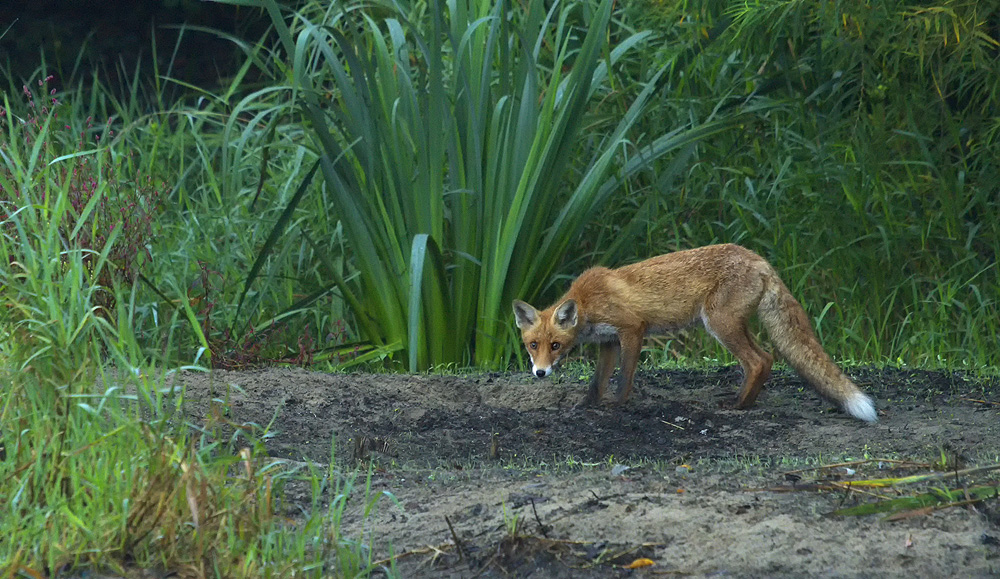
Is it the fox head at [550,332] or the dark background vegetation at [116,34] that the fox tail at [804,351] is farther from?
the dark background vegetation at [116,34]

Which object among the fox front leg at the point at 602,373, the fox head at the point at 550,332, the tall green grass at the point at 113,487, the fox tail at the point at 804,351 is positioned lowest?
the fox front leg at the point at 602,373

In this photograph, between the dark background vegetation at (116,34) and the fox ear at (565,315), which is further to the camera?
the dark background vegetation at (116,34)

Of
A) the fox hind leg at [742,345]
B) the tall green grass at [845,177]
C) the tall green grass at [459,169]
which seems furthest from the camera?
the tall green grass at [845,177]

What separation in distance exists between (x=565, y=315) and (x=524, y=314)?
0.77 ft

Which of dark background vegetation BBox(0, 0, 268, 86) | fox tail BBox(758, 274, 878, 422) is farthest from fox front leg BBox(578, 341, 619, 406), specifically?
dark background vegetation BBox(0, 0, 268, 86)

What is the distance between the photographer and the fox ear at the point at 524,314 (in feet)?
17.3

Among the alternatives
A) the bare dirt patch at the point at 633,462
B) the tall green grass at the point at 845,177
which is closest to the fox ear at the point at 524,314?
the bare dirt patch at the point at 633,462

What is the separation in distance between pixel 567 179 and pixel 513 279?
958mm

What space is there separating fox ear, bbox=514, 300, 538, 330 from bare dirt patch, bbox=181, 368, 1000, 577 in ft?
1.00

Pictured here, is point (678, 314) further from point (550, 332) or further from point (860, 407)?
point (860, 407)

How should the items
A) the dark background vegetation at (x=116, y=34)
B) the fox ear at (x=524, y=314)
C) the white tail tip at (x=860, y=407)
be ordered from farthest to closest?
the dark background vegetation at (x=116, y=34) < the fox ear at (x=524, y=314) < the white tail tip at (x=860, y=407)

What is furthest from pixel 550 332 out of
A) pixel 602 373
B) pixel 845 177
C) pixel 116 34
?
pixel 116 34

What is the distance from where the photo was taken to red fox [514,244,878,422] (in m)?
4.98

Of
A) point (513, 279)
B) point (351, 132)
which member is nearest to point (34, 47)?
point (351, 132)
